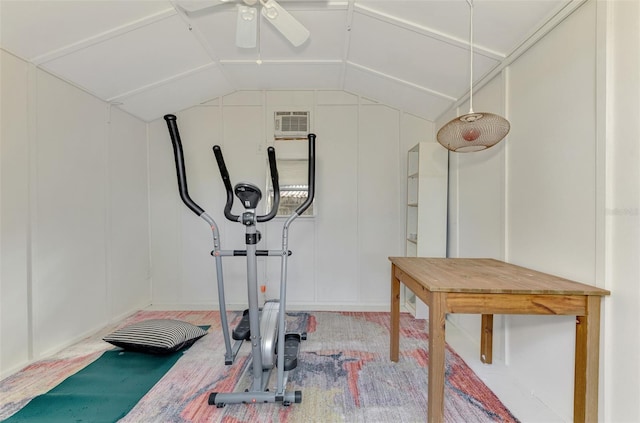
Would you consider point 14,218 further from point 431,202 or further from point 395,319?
point 431,202

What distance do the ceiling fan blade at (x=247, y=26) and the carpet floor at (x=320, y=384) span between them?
224cm

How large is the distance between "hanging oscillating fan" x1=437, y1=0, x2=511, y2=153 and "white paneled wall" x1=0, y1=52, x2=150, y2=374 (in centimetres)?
300

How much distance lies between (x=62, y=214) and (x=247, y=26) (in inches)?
88.1

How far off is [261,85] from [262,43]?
86 centimetres

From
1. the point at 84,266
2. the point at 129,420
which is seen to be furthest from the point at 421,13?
the point at 84,266

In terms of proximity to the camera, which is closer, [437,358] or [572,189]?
[437,358]

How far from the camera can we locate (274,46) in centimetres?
258

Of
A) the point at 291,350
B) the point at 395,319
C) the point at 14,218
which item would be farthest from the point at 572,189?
the point at 14,218

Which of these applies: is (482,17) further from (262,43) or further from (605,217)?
(262,43)

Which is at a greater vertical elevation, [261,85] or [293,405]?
[261,85]

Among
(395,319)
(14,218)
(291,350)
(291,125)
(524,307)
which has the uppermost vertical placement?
(291,125)

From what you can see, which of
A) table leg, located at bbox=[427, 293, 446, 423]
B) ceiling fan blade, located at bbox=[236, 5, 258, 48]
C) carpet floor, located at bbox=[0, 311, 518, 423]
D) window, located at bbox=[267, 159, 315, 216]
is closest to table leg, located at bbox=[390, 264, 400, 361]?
carpet floor, located at bbox=[0, 311, 518, 423]

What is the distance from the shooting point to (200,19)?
7.25 ft

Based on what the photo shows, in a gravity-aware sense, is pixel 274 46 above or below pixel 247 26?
above
